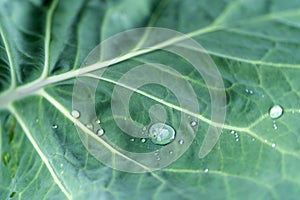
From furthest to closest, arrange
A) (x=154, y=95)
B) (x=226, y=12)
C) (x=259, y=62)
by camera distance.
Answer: (x=154, y=95)
(x=259, y=62)
(x=226, y=12)

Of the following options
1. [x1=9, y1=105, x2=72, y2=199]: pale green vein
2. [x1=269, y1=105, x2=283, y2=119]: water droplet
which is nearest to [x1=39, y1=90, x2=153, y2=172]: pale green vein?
[x1=9, y1=105, x2=72, y2=199]: pale green vein

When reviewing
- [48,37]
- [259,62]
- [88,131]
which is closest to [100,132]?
[88,131]

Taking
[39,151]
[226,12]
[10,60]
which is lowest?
[39,151]

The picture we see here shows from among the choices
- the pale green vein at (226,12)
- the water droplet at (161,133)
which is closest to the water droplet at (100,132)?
the water droplet at (161,133)

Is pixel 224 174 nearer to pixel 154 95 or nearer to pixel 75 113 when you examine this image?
pixel 154 95

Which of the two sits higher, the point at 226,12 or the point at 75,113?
the point at 226,12

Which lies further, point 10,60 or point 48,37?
point 10,60
